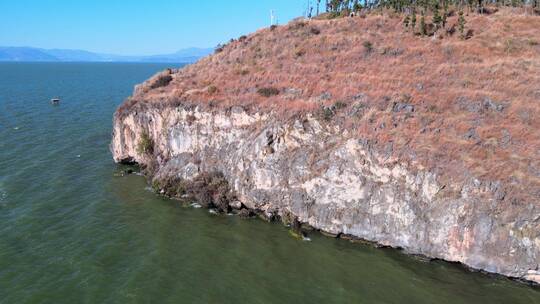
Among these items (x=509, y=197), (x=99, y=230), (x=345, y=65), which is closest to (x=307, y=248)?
(x=509, y=197)

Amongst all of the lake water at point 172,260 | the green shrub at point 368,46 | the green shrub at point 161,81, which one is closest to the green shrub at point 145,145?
the lake water at point 172,260

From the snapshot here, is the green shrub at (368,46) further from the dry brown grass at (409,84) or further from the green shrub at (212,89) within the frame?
the green shrub at (212,89)

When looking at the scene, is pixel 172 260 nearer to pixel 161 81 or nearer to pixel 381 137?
pixel 381 137

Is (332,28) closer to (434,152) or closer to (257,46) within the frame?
(257,46)

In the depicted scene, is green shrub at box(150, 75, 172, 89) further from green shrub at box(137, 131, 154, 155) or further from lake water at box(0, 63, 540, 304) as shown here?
lake water at box(0, 63, 540, 304)

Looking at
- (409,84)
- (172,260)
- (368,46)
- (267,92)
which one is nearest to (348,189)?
(409,84)

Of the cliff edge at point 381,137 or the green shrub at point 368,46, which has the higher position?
the green shrub at point 368,46

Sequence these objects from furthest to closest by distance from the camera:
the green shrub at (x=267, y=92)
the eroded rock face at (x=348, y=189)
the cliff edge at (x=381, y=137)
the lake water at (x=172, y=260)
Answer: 1. the green shrub at (x=267, y=92)
2. the cliff edge at (x=381, y=137)
3. the eroded rock face at (x=348, y=189)
4. the lake water at (x=172, y=260)
